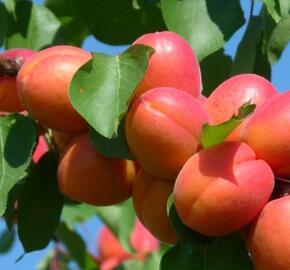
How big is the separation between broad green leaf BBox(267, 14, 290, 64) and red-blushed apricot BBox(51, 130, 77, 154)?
1.12ft

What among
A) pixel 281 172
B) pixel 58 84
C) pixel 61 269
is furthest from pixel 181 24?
pixel 61 269

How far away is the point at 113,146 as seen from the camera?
1144 millimetres

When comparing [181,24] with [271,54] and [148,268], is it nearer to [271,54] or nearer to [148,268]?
[271,54]

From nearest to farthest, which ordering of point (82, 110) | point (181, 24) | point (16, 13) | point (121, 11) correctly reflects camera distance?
point (82, 110) < point (181, 24) < point (121, 11) < point (16, 13)

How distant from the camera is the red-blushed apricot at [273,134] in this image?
3.37 feet

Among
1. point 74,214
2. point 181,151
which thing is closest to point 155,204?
point 181,151

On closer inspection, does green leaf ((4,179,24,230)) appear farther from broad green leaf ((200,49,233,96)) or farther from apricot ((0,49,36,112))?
broad green leaf ((200,49,233,96))

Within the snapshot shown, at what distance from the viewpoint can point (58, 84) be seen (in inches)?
45.9

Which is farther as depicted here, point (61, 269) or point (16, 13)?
Answer: point (61, 269)

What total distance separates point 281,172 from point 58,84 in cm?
30

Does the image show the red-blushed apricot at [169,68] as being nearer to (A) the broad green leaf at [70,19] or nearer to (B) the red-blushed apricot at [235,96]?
(B) the red-blushed apricot at [235,96]

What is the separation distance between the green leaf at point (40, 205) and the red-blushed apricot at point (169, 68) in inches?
11.4

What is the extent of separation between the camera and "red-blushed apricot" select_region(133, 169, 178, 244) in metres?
1.10

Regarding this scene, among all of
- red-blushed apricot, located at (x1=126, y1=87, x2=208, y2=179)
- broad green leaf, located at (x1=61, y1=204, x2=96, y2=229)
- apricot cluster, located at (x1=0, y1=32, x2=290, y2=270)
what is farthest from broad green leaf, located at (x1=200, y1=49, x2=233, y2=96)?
broad green leaf, located at (x1=61, y1=204, x2=96, y2=229)
